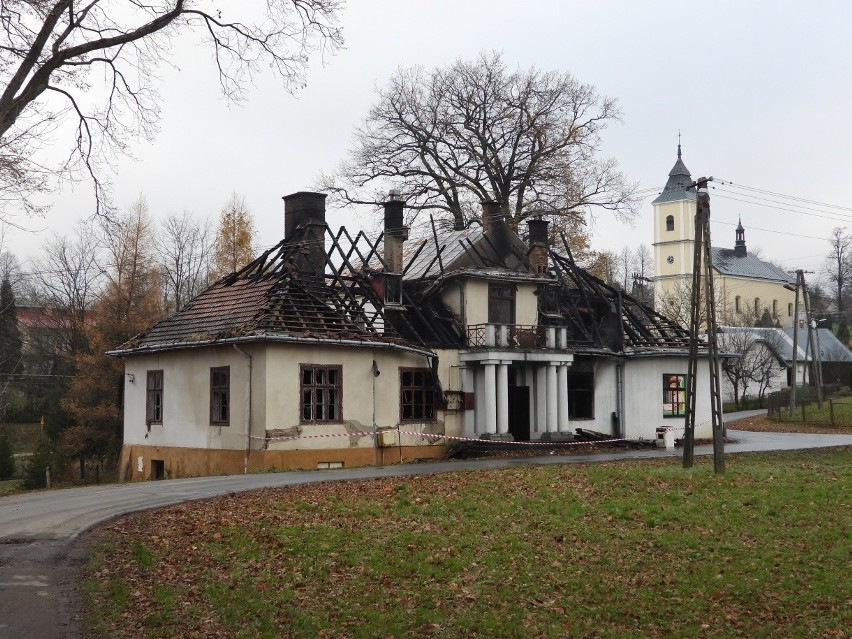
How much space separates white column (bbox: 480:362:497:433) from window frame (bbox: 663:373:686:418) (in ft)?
28.6

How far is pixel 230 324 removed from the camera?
26.0m

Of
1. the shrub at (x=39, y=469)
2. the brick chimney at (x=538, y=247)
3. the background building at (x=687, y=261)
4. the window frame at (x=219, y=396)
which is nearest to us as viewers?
the window frame at (x=219, y=396)

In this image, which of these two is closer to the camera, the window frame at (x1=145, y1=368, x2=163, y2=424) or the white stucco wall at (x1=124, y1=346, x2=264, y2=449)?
the white stucco wall at (x1=124, y1=346, x2=264, y2=449)

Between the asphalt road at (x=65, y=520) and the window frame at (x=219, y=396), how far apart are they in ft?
13.7

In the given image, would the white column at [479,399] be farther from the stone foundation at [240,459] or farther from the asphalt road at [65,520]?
the asphalt road at [65,520]

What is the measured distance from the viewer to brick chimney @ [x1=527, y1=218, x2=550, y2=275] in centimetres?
3466

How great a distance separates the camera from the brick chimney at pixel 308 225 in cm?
2917

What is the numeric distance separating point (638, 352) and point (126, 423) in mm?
18145

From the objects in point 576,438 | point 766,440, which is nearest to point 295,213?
point 576,438

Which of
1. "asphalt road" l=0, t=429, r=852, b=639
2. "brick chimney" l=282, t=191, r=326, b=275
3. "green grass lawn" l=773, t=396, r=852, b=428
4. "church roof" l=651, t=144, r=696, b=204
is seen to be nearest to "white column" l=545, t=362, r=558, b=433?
"asphalt road" l=0, t=429, r=852, b=639

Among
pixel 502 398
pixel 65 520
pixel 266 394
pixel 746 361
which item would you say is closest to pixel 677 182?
pixel 746 361

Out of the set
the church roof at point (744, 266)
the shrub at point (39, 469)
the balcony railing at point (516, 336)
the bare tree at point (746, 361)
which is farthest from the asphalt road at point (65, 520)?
the church roof at point (744, 266)

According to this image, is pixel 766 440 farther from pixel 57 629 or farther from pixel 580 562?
pixel 57 629

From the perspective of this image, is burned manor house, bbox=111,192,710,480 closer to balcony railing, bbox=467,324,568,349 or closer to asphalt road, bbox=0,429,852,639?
balcony railing, bbox=467,324,568,349
